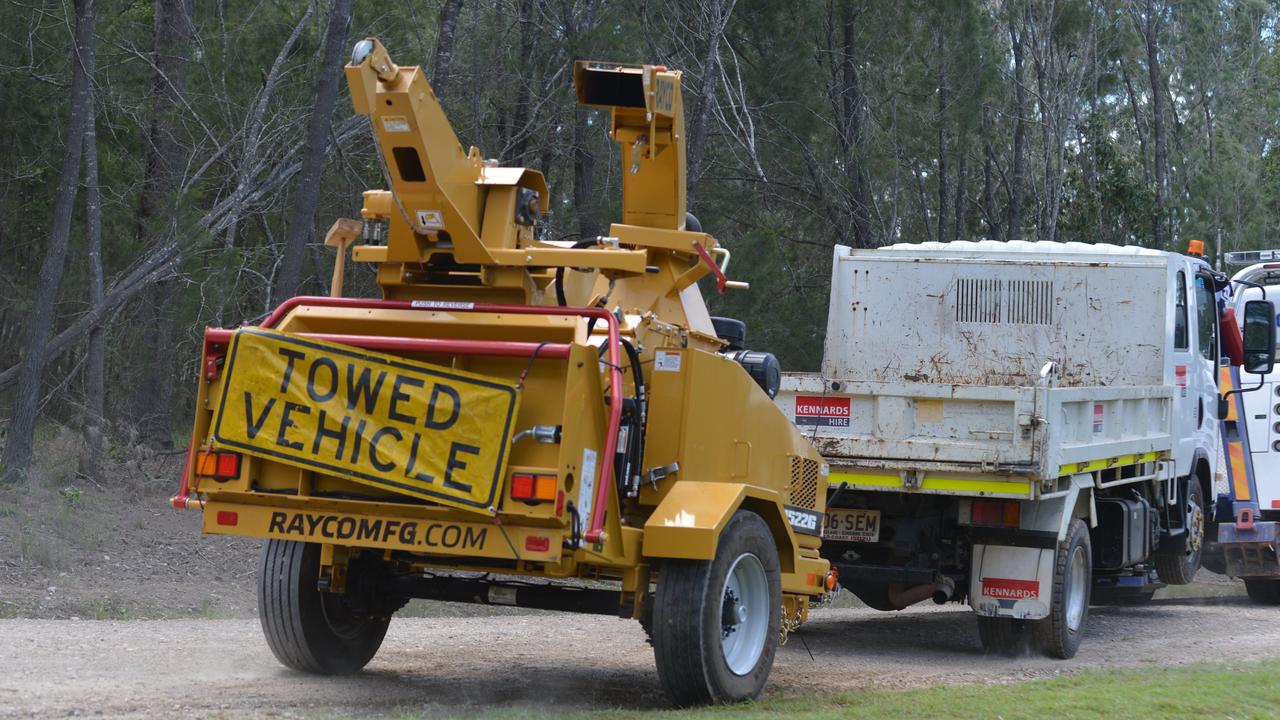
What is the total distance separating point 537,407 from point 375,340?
0.86 metres

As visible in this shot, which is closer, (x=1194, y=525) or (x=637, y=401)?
(x=637, y=401)

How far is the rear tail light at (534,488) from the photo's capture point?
663 cm

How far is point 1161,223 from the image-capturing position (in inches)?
1025

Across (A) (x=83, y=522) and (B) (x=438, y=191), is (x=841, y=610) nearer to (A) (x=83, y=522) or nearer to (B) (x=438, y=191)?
(A) (x=83, y=522)

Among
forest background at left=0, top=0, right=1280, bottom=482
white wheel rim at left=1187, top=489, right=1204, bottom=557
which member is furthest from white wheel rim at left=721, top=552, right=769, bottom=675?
forest background at left=0, top=0, right=1280, bottom=482

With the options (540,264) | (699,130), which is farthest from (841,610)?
(540,264)

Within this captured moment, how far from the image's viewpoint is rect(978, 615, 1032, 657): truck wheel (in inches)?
421

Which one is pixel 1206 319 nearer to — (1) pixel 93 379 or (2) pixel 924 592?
(2) pixel 924 592

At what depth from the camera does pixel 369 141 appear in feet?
62.5

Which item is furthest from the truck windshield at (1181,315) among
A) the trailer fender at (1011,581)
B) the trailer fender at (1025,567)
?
the trailer fender at (1011,581)

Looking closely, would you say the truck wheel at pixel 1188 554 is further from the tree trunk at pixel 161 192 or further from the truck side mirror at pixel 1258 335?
the tree trunk at pixel 161 192

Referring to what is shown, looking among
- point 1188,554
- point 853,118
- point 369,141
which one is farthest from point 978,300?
point 369,141

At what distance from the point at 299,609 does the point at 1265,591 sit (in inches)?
434

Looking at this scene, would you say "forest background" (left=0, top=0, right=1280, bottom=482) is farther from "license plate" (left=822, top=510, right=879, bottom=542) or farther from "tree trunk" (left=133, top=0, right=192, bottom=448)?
"license plate" (left=822, top=510, right=879, bottom=542)
